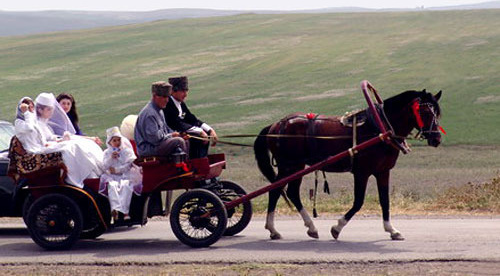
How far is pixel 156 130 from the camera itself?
12.0m

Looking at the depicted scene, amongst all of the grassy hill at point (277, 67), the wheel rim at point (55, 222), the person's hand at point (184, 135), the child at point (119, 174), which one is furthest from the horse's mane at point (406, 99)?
the grassy hill at point (277, 67)

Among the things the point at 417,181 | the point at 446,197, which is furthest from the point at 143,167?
the point at 417,181

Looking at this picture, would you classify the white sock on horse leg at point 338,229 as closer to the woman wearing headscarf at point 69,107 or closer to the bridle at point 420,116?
the bridle at point 420,116

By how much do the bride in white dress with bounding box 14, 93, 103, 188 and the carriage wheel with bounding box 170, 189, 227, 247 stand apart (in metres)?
1.16

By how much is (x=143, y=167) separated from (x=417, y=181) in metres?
16.9

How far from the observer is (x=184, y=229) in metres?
12.6

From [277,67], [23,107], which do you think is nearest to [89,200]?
[23,107]

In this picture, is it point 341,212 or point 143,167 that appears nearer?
point 143,167

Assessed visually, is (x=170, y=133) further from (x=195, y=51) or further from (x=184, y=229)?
(x=195, y=51)

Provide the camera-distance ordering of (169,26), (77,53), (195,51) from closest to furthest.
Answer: (195,51) → (77,53) → (169,26)

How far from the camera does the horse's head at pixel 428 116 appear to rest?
40.0ft

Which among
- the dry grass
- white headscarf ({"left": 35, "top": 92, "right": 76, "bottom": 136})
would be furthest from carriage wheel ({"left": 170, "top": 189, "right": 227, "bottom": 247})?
the dry grass

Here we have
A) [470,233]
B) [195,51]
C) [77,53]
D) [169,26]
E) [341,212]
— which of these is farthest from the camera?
[169,26]

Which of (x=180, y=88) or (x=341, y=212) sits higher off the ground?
(x=180, y=88)
